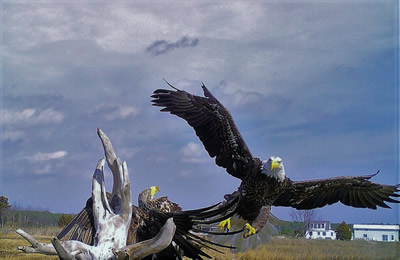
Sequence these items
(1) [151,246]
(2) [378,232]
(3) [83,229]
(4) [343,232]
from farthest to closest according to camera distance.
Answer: (4) [343,232] < (2) [378,232] < (3) [83,229] < (1) [151,246]

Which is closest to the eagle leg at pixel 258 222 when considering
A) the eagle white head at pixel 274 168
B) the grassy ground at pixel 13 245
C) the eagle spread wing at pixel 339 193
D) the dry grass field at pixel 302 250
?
the eagle spread wing at pixel 339 193

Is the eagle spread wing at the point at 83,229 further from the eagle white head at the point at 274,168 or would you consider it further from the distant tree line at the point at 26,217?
the distant tree line at the point at 26,217

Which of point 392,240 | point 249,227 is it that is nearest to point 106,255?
point 249,227

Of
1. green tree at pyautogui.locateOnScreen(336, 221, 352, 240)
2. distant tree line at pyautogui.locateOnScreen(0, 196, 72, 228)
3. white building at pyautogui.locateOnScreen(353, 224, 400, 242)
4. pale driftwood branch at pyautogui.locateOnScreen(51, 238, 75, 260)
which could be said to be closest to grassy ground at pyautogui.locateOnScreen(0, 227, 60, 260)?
distant tree line at pyautogui.locateOnScreen(0, 196, 72, 228)

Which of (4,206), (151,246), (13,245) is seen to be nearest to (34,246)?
(151,246)

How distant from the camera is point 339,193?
959cm

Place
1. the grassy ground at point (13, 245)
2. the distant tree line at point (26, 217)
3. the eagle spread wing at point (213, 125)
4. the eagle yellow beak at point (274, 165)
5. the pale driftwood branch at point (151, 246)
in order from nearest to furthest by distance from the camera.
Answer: the pale driftwood branch at point (151, 246)
the eagle yellow beak at point (274, 165)
the eagle spread wing at point (213, 125)
the grassy ground at point (13, 245)
the distant tree line at point (26, 217)

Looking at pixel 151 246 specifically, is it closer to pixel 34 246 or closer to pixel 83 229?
pixel 34 246

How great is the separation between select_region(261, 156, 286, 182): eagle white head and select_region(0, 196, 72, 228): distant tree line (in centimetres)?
1192

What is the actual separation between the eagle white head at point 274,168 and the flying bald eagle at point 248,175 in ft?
0.05

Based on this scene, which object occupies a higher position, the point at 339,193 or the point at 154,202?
the point at 339,193

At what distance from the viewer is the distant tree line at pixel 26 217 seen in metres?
19.2

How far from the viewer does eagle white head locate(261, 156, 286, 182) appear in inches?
319

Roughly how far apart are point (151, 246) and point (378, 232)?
18.0 m
